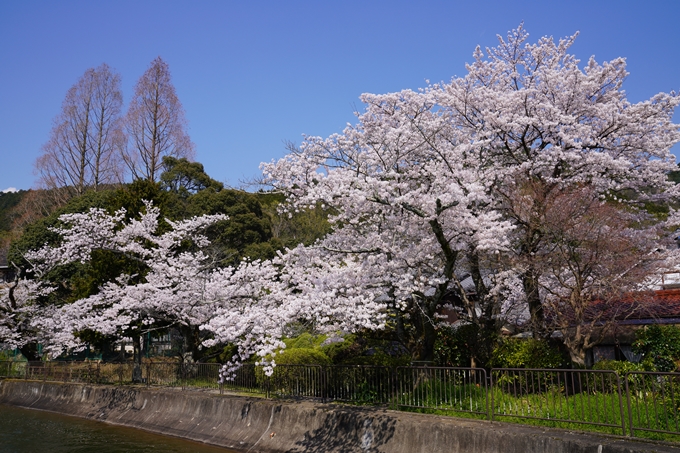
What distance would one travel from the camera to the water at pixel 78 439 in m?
14.6

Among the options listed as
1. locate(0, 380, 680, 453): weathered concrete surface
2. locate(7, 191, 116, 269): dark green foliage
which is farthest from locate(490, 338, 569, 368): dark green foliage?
locate(7, 191, 116, 269): dark green foliage

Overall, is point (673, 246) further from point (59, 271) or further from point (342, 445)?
point (59, 271)

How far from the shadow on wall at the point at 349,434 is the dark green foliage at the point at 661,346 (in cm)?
654

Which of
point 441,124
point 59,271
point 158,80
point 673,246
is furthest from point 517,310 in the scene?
point 158,80

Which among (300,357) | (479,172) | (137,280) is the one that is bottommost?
(300,357)

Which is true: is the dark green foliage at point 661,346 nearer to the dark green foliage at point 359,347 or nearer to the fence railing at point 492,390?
the fence railing at point 492,390

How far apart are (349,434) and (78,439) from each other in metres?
8.82

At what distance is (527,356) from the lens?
14.6 m

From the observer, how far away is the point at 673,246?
1733cm

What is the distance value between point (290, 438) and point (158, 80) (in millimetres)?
31758

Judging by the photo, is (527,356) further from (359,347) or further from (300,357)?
(300,357)

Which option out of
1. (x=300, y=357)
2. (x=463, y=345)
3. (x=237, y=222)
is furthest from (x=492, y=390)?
(x=237, y=222)

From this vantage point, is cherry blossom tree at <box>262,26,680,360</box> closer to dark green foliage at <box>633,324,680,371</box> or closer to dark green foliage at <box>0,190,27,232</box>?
dark green foliage at <box>633,324,680,371</box>

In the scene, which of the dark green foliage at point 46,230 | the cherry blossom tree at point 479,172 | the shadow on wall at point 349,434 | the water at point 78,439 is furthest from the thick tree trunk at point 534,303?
the dark green foliage at point 46,230
